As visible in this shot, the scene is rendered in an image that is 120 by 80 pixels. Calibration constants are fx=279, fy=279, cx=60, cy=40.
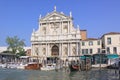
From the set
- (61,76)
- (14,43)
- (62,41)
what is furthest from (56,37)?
(61,76)

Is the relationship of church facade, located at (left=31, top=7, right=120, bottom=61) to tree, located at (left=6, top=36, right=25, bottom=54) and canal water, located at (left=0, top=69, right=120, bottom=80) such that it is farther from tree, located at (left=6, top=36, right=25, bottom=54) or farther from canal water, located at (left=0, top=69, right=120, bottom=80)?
canal water, located at (left=0, top=69, right=120, bottom=80)

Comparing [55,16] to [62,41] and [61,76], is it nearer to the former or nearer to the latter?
[62,41]

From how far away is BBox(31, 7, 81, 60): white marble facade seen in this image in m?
60.8

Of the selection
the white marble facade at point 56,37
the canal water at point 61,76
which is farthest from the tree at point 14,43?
the canal water at point 61,76

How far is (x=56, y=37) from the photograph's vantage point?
62406 mm

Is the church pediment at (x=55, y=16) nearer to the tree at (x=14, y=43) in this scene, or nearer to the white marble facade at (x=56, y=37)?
the white marble facade at (x=56, y=37)

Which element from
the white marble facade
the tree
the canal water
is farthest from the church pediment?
the canal water

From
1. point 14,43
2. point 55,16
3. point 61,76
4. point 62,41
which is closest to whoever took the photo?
point 61,76

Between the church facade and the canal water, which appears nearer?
the canal water

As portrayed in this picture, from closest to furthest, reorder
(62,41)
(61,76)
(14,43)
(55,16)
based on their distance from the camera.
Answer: (61,76) < (62,41) < (55,16) < (14,43)

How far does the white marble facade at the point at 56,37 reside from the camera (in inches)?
2393

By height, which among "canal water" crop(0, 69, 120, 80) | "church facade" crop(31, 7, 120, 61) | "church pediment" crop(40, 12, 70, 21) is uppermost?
"church pediment" crop(40, 12, 70, 21)

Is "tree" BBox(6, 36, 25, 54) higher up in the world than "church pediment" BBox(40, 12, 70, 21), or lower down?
lower down

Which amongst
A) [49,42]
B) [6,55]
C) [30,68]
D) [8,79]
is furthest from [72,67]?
[6,55]
